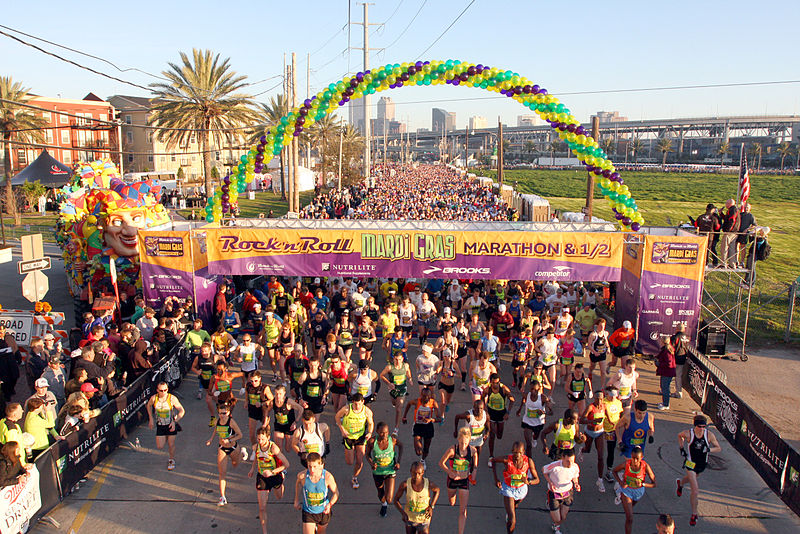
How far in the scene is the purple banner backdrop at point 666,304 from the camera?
13336mm

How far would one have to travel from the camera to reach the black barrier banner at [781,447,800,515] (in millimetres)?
7582

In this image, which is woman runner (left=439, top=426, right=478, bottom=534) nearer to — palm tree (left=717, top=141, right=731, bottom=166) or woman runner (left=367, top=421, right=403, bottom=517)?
woman runner (left=367, top=421, right=403, bottom=517)

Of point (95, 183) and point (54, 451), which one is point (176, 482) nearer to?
point (54, 451)

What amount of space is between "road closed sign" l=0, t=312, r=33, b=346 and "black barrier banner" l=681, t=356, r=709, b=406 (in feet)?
46.7

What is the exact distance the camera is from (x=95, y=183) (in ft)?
60.1

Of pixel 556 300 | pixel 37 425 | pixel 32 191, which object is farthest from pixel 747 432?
pixel 32 191

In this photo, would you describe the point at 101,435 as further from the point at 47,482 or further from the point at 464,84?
the point at 464,84

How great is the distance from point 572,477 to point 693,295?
26.4 feet

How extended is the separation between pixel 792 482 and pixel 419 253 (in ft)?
27.6

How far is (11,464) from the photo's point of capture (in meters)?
6.85

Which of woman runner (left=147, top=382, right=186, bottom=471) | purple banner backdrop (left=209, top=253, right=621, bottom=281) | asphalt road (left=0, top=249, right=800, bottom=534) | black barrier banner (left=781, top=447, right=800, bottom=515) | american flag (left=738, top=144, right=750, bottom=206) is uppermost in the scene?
american flag (left=738, top=144, right=750, bottom=206)

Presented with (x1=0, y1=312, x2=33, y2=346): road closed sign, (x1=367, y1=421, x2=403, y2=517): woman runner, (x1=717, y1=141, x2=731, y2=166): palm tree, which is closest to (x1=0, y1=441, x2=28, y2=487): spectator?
(x1=367, y1=421, x2=403, y2=517): woman runner

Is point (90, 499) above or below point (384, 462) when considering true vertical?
below

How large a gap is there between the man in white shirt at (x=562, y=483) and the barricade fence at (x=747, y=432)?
10.1 ft
